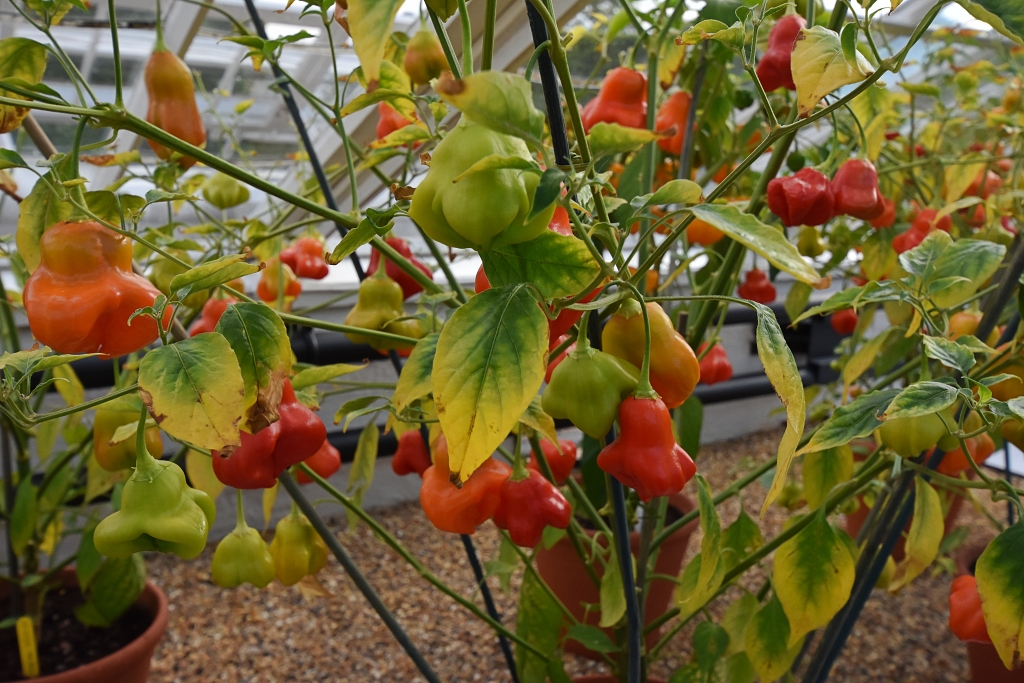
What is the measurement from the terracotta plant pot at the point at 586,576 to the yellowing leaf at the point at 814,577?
1.59ft

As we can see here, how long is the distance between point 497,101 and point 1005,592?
15.7 inches

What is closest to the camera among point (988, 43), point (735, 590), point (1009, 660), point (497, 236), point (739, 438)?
point (497, 236)

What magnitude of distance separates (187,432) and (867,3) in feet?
1.17

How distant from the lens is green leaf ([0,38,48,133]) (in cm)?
44

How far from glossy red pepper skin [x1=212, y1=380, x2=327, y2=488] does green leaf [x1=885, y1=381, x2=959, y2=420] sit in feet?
1.06

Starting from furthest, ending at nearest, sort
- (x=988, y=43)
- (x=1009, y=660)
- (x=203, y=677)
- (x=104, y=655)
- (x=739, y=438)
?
(x=739, y=438) < (x=988, y=43) < (x=203, y=677) < (x=104, y=655) < (x=1009, y=660)

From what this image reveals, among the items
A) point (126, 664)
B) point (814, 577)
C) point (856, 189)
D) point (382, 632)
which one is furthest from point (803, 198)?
point (382, 632)

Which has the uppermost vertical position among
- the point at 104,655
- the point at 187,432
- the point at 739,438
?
the point at 187,432

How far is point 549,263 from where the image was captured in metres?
0.29

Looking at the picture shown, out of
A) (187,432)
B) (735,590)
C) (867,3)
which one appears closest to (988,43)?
(735,590)

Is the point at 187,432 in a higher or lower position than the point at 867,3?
lower

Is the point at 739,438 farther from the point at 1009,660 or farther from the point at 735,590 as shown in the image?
the point at 1009,660

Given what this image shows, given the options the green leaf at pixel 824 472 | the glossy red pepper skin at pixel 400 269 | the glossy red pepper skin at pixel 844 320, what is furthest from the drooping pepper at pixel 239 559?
the glossy red pepper skin at pixel 844 320

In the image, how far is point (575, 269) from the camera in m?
0.29
